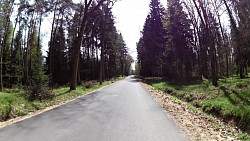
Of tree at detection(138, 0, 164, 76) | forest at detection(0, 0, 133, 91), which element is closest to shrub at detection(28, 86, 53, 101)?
forest at detection(0, 0, 133, 91)

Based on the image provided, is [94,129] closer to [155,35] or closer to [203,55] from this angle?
[203,55]

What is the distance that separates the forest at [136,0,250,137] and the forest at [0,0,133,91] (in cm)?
860

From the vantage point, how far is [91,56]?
59.5m

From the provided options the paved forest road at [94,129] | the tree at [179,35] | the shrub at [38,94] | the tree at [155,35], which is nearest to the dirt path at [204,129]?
the paved forest road at [94,129]

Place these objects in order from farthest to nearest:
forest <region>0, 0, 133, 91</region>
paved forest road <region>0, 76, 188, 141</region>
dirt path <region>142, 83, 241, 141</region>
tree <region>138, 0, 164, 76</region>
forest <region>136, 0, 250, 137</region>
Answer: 1. tree <region>138, 0, 164, 76</region>
2. forest <region>0, 0, 133, 91</region>
3. forest <region>136, 0, 250, 137</region>
4. dirt path <region>142, 83, 241, 141</region>
5. paved forest road <region>0, 76, 188, 141</region>

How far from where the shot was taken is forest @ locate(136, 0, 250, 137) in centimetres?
1228

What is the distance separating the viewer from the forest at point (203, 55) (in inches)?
483

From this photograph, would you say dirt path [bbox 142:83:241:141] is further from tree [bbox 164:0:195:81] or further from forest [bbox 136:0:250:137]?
tree [bbox 164:0:195:81]

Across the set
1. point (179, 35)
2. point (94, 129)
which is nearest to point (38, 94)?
point (94, 129)

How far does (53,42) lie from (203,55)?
73.8 feet

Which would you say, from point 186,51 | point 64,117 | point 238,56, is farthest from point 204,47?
point 64,117

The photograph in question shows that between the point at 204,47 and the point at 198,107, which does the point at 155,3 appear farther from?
the point at 198,107

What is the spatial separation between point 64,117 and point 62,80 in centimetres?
4447

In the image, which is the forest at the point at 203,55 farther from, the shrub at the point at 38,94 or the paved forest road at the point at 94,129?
the shrub at the point at 38,94
